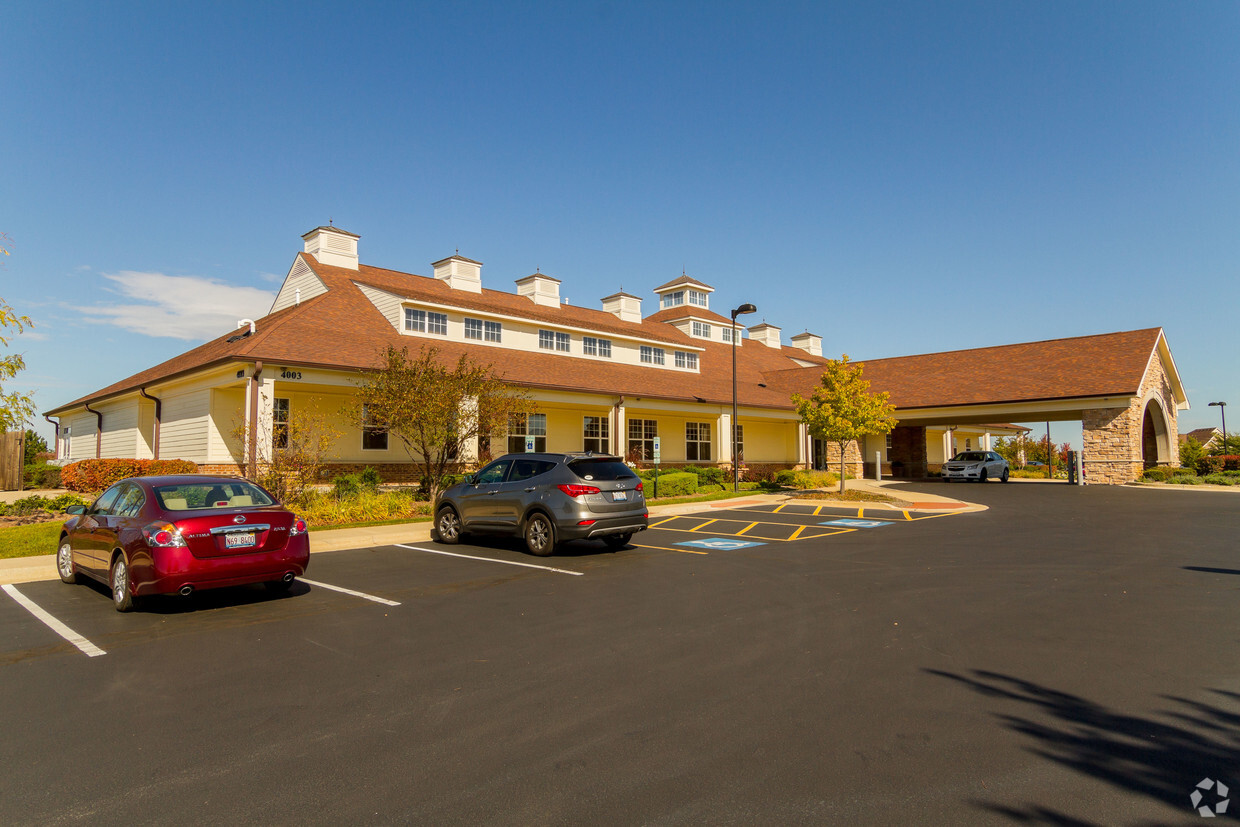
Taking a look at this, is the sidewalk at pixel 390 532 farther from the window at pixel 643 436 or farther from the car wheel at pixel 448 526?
the window at pixel 643 436

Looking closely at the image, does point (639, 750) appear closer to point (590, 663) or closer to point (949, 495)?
point (590, 663)

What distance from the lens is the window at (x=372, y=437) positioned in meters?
21.2

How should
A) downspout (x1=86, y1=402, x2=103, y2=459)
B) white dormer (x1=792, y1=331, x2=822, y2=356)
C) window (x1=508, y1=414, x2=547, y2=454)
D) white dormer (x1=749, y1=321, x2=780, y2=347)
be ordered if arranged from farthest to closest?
1. white dormer (x1=792, y1=331, x2=822, y2=356)
2. white dormer (x1=749, y1=321, x2=780, y2=347)
3. downspout (x1=86, y1=402, x2=103, y2=459)
4. window (x1=508, y1=414, x2=547, y2=454)

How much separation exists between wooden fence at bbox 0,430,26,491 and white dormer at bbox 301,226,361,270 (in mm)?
12435

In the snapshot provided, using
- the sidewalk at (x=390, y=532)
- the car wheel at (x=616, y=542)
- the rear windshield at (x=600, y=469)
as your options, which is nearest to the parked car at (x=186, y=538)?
the sidewalk at (x=390, y=532)

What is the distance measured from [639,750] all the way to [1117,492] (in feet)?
89.8

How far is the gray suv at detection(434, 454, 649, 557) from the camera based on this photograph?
38.1 ft

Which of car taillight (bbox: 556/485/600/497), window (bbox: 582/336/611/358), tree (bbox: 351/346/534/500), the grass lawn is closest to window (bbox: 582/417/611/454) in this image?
window (bbox: 582/336/611/358)

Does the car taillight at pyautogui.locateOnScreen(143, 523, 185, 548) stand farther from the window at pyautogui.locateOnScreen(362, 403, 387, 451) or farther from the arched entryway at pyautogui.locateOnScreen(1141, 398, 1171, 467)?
the arched entryway at pyautogui.locateOnScreen(1141, 398, 1171, 467)

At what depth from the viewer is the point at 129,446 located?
26781 mm

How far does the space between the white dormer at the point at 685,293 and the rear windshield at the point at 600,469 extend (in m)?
30.5

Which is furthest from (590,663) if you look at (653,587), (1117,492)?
(1117,492)

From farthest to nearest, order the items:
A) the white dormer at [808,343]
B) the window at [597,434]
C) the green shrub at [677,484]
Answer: the white dormer at [808,343]
the window at [597,434]
the green shrub at [677,484]

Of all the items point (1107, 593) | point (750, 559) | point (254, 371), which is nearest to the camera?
point (1107, 593)
